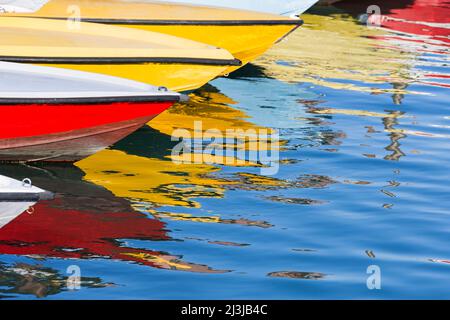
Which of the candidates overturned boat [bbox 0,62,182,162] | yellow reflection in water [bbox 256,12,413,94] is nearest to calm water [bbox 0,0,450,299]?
yellow reflection in water [bbox 256,12,413,94]

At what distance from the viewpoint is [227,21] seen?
Answer: 13711 millimetres

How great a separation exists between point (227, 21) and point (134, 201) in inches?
179

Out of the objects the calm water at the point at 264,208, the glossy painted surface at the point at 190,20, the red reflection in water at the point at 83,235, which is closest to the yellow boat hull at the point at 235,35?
the glossy painted surface at the point at 190,20

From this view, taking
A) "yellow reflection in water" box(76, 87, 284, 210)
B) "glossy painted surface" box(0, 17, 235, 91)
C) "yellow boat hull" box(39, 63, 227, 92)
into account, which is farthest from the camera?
"yellow boat hull" box(39, 63, 227, 92)

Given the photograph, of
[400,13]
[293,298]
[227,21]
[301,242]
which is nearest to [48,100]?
[301,242]

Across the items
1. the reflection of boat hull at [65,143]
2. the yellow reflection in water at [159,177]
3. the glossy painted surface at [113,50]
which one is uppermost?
the glossy painted surface at [113,50]

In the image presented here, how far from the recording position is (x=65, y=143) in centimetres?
1043

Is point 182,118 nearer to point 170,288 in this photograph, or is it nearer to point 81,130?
point 81,130

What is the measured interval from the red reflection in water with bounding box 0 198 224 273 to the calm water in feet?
0.05

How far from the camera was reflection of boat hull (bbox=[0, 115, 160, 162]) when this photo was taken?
10312 millimetres

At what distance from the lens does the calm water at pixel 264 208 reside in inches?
311

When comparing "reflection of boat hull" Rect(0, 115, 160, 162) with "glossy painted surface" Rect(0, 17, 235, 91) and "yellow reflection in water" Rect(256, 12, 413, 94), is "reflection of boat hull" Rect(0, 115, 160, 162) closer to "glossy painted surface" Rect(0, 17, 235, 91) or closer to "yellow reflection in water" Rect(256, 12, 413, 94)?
"glossy painted surface" Rect(0, 17, 235, 91)

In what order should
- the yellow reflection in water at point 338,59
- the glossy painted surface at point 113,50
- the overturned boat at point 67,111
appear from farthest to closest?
the yellow reflection in water at point 338,59
the glossy painted surface at point 113,50
the overturned boat at point 67,111

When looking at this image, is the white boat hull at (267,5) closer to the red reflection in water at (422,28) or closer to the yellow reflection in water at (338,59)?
the yellow reflection in water at (338,59)
